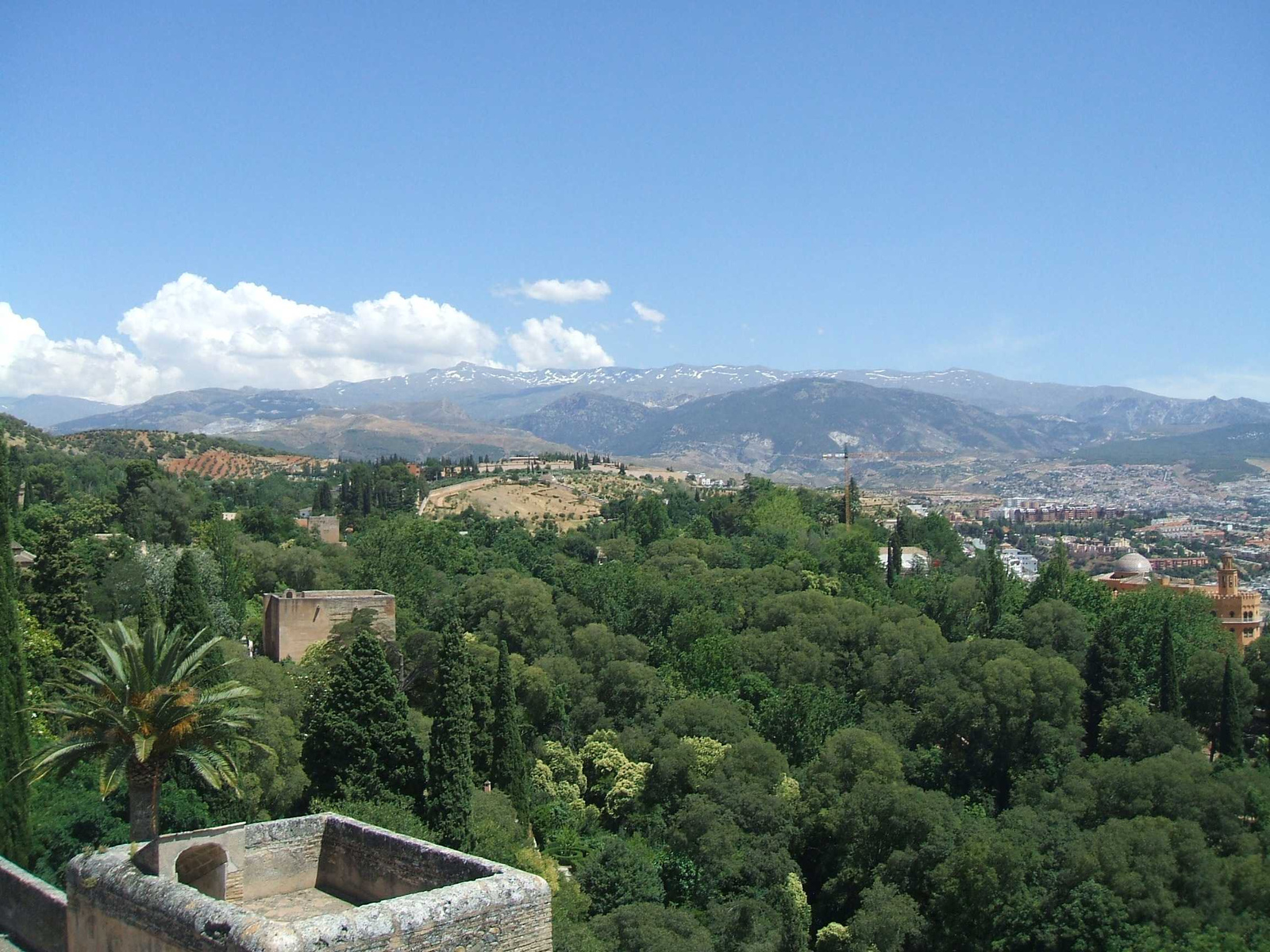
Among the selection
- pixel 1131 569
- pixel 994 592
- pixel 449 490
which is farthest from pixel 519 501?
pixel 1131 569

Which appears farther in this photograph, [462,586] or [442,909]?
[462,586]

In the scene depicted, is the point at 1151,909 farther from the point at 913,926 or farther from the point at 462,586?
the point at 462,586

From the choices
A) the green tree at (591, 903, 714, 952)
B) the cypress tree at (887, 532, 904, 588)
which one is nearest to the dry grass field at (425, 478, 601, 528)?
the cypress tree at (887, 532, 904, 588)

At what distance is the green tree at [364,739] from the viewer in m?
22.8

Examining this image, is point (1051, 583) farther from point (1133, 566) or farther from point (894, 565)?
point (1133, 566)

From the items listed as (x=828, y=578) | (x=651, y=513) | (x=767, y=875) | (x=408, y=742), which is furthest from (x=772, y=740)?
(x=651, y=513)

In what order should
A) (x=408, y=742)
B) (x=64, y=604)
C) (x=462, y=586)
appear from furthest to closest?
(x=462, y=586) → (x=64, y=604) → (x=408, y=742)

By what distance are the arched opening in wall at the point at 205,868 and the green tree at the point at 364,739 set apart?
13.1 meters

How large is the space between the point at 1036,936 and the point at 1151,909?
7.63ft

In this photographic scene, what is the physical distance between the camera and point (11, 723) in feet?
59.6

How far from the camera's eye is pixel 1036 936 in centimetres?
2392

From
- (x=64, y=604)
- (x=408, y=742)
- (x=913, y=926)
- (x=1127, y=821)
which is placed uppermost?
(x=64, y=604)

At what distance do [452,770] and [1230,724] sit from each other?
941 inches

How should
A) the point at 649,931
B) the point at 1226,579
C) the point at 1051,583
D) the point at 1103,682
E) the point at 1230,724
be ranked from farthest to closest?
the point at 1226,579
the point at 1051,583
the point at 1103,682
the point at 1230,724
the point at 649,931
